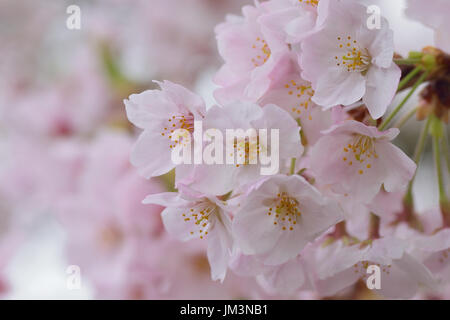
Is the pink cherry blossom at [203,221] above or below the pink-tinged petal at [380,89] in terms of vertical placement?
below

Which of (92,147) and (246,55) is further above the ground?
(92,147)

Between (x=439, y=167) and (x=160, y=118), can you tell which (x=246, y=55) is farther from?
(x=439, y=167)

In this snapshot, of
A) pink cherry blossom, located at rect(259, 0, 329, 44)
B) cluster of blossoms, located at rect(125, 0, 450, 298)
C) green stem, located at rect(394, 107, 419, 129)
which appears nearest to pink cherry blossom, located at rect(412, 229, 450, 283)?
cluster of blossoms, located at rect(125, 0, 450, 298)

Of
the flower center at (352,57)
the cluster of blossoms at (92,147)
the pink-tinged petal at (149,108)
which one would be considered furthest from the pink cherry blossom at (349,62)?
the cluster of blossoms at (92,147)

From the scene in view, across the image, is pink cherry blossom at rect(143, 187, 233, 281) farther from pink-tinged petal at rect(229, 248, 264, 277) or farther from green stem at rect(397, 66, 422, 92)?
green stem at rect(397, 66, 422, 92)

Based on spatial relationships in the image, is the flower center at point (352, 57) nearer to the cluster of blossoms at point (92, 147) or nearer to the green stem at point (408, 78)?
the green stem at point (408, 78)

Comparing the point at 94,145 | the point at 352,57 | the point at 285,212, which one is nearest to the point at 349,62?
the point at 352,57

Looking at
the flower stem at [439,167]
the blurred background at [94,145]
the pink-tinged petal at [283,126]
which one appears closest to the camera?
the pink-tinged petal at [283,126]

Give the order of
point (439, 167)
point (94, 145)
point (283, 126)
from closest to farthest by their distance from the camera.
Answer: point (283, 126) → point (439, 167) → point (94, 145)
